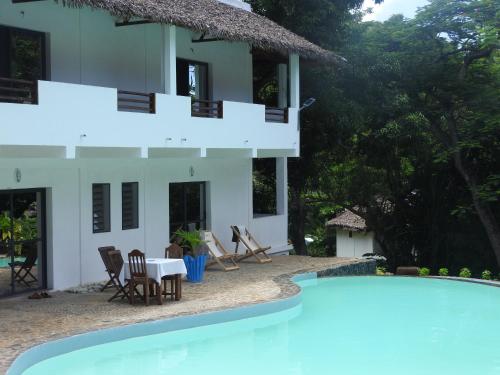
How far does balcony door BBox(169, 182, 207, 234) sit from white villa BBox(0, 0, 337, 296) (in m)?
0.03

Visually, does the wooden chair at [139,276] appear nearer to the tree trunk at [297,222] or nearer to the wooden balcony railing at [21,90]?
the wooden balcony railing at [21,90]

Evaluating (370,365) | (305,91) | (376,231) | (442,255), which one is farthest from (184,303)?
(376,231)

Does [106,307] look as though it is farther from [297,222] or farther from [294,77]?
[297,222]

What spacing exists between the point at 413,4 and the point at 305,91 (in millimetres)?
→ 5332

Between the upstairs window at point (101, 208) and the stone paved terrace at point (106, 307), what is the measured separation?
73.3 inches

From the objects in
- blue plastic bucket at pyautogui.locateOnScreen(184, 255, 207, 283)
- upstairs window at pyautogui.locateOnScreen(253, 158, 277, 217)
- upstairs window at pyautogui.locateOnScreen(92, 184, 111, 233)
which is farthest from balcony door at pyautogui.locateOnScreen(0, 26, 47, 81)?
upstairs window at pyautogui.locateOnScreen(253, 158, 277, 217)

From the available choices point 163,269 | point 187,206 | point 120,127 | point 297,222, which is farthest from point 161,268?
point 297,222

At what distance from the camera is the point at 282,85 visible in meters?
21.0

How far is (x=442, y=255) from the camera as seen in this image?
26.6 metres

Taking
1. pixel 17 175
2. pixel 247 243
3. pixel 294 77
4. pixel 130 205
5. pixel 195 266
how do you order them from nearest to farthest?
1. pixel 17 175
2. pixel 195 266
3. pixel 130 205
4. pixel 247 243
5. pixel 294 77

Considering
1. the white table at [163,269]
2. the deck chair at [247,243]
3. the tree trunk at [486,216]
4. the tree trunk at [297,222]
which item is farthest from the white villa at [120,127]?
the tree trunk at [297,222]

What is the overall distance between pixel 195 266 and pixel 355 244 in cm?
2463

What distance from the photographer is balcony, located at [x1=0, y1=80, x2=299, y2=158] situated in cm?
1184

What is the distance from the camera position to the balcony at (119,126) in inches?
466
